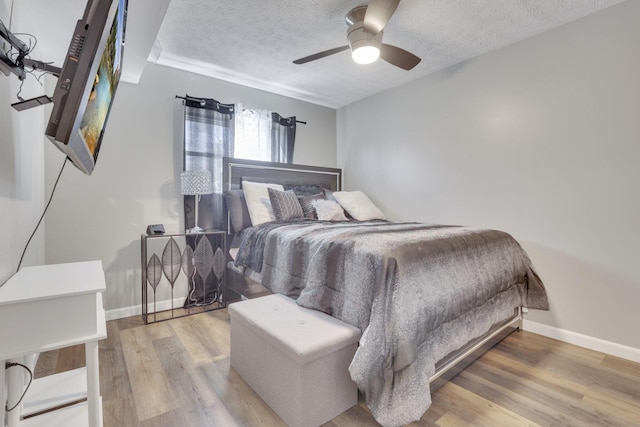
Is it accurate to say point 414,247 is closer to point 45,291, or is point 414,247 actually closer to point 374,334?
point 374,334

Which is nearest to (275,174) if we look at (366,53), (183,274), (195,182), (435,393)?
(195,182)

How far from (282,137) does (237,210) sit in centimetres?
123

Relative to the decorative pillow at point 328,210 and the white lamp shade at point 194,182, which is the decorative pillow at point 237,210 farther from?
the decorative pillow at point 328,210

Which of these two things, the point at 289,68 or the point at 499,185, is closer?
the point at 499,185

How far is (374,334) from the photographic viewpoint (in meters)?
1.40

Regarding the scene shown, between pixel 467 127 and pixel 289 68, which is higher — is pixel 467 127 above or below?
below

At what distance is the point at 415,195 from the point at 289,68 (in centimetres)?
197

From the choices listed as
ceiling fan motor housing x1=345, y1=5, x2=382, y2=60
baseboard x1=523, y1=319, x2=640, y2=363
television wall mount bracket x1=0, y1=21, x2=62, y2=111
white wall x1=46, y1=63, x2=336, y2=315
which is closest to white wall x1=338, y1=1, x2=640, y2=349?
baseboard x1=523, y1=319, x2=640, y2=363

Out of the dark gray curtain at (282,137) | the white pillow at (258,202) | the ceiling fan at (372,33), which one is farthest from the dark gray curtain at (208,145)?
the ceiling fan at (372,33)

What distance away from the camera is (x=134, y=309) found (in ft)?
9.46

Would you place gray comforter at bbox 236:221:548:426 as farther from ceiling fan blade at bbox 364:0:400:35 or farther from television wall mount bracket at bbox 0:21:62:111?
television wall mount bracket at bbox 0:21:62:111

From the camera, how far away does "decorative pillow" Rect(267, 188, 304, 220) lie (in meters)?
3.06

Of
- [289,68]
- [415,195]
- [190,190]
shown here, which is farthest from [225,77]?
[415,195]

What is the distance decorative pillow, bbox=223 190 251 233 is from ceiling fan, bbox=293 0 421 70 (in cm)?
148
